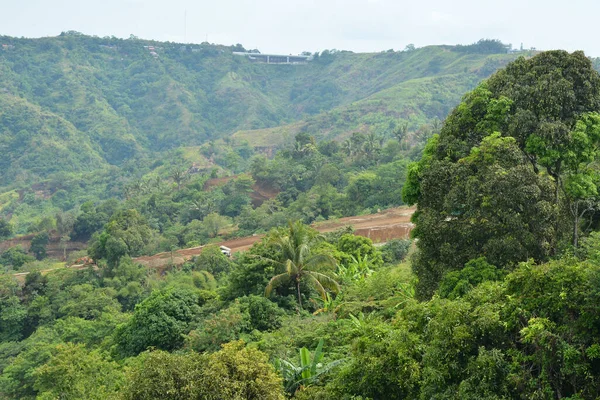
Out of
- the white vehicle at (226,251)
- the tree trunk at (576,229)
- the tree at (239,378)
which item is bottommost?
the white vehicle at (226,251)

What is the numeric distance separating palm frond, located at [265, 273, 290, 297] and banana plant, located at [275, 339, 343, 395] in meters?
6.23

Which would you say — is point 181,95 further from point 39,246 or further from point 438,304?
point 438,304

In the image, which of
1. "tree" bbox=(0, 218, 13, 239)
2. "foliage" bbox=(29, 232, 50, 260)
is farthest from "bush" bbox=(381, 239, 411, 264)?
"tree" bbox=(0, 218, 13, 239)

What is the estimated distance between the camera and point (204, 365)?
1030 centimetres

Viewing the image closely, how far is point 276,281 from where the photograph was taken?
20.2 meters

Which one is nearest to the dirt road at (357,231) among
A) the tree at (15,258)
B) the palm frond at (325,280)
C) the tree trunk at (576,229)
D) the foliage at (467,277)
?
the tree at (15,258)

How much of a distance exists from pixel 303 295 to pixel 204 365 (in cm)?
1107

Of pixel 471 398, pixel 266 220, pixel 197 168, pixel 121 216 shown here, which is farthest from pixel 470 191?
pixel 197 168

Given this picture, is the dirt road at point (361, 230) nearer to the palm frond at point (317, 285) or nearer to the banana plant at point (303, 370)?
the palm frond at point (317, 285)

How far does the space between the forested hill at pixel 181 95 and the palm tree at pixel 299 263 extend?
76.3 meters

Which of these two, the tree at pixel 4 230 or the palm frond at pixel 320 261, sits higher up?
the palm frond at pixel 320 261

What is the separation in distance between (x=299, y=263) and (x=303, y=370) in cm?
767

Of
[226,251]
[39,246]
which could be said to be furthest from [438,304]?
[39,246]

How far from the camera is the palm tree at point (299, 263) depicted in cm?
2017
